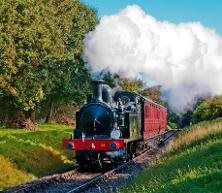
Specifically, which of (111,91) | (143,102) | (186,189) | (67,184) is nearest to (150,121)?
(143,102)

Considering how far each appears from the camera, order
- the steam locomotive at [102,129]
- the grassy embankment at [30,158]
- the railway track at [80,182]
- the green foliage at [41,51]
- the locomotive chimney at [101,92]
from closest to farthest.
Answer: the railway track at [80,182] < the grassy embankment at [30,158] < the steam locomotive at [102,129] < the locomotive chimney at [101,92] < the green foliage at [41,51]

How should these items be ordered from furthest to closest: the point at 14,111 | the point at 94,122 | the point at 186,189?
the point at 14,111 → the point at 94,122 → the point at 186,189

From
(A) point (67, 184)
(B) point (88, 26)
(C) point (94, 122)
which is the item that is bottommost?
(A) point (67, 184)

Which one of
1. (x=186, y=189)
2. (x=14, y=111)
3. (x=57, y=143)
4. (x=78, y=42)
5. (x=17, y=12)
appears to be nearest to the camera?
(x=186, y=189)

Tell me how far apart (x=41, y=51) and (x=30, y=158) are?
678 inches

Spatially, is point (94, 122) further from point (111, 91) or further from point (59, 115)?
point (59, 115)

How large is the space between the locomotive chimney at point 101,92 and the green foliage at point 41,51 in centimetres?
1055

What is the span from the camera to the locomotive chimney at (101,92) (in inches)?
1093

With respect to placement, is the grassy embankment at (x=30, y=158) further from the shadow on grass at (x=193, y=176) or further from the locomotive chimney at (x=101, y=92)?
the shadow on grass at (x=193, y=176)

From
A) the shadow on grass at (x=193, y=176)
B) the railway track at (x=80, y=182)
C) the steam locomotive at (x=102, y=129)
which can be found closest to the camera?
the shadow on grass at (x=193, y=176)

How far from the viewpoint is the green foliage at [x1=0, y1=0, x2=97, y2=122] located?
39344 mm

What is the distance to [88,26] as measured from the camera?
2498 inches

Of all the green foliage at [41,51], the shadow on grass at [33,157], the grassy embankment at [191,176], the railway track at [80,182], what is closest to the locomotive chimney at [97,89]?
the railway track at [80,182]

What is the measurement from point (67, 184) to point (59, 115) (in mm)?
55155
